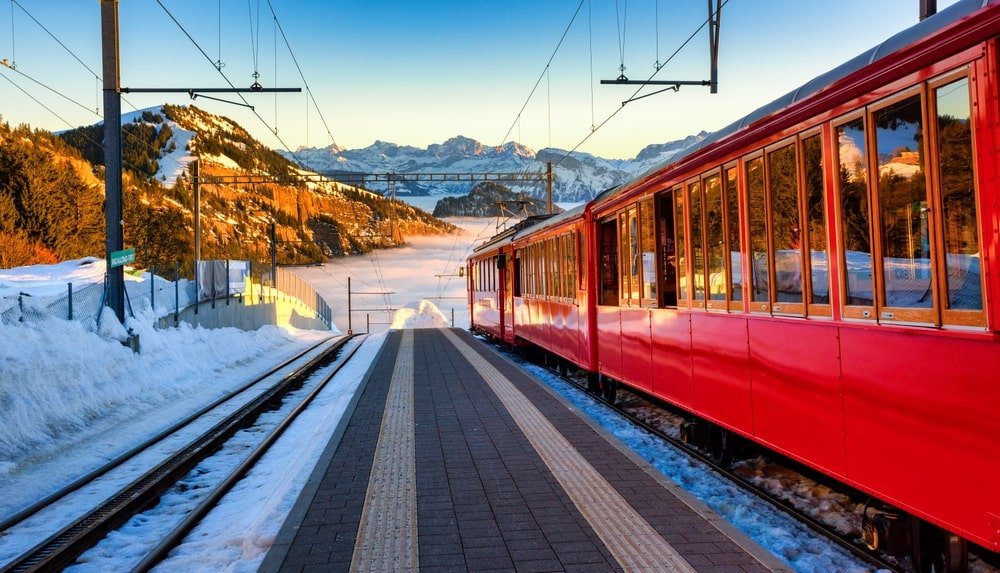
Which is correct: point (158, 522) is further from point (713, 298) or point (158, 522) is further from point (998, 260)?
point (998, 260)

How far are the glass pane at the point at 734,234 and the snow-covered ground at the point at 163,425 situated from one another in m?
1.81

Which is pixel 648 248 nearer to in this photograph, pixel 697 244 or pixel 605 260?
pixel 697 244

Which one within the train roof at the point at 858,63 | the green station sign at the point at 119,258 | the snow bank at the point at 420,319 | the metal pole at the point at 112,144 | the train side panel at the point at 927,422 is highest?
the metal pole at the point at 112,144

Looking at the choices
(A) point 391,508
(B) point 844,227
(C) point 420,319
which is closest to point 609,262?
(A) point 391,508

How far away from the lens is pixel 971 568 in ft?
14.9

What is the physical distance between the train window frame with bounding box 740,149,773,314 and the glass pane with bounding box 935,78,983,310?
202 centimetres

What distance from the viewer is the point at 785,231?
18.3 feet

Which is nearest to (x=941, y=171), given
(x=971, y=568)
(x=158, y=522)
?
(x=971, y=568)

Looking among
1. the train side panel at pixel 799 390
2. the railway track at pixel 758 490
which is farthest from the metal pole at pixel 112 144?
the train side panel at pixel 799 390

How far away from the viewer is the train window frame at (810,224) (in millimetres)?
4945

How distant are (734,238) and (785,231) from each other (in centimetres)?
95

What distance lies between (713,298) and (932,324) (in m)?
3.13

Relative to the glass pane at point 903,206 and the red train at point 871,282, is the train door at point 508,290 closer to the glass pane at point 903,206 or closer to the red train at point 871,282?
the red train at point 871,282

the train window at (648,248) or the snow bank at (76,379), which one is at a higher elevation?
the train window at (648,248)
